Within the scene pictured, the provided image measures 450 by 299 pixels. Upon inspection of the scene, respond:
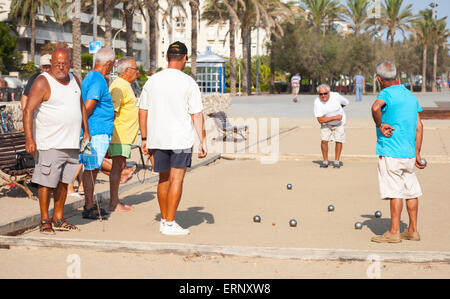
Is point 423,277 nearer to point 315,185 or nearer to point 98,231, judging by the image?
point 98,231

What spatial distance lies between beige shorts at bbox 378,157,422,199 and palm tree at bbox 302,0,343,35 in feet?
212

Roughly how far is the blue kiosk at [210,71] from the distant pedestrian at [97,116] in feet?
144

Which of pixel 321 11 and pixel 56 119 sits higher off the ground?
pixel 321 11

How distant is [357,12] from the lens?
7269 cm

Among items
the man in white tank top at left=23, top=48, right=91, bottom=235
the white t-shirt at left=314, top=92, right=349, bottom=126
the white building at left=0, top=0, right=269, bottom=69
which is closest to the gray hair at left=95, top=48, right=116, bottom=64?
the man in white tank top at left=23, top=48, right=91, bottom=235

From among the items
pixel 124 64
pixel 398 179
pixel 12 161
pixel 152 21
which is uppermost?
pixel 152 21

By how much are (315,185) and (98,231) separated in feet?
14.6

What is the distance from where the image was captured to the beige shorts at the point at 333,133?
12016mm

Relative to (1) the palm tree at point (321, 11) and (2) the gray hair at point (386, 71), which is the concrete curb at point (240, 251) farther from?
(1) the palm tree at point (321, 11)

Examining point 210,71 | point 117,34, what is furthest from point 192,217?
point 117,34

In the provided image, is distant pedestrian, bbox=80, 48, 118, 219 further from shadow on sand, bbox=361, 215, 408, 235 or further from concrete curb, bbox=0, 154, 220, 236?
shadow on sand, bbox=361, 215, 408, 235

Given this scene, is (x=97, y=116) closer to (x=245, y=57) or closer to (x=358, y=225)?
(x=358, y=225)

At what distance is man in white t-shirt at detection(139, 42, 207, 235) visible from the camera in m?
6.18

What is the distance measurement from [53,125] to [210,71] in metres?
48.2
